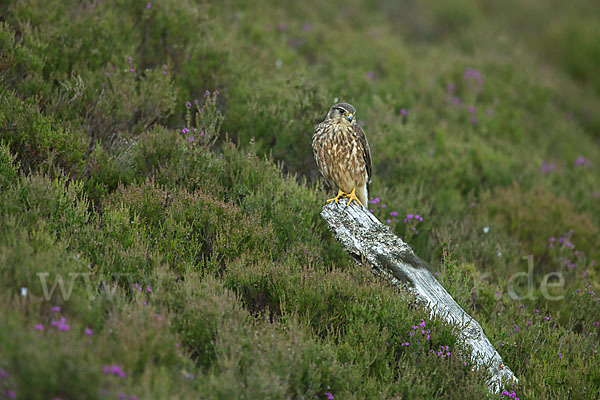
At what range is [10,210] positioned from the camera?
13.2 ft

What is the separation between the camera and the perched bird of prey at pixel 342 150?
207 inches

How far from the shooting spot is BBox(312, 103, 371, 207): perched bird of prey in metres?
5.25

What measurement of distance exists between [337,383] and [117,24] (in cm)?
534

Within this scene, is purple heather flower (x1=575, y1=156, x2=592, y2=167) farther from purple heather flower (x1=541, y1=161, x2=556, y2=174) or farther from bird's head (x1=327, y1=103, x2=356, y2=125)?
bird's head (x1=327, y1=103, x2=356, y2=125)

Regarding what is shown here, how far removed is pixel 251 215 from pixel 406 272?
1.43 m

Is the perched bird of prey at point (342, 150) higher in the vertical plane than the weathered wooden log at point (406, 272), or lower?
higher

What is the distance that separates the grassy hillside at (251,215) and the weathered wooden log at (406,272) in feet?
0.46

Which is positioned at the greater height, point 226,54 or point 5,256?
point 226,54

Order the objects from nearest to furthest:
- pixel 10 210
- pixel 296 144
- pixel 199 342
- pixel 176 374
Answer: pixel 176 374
pixel 199 342
pixel 10 210
pixel 296 144

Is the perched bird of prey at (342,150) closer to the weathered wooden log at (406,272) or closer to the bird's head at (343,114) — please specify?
the bird's head at (343,114)

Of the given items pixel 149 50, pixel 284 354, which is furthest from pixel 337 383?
pixel 149 50

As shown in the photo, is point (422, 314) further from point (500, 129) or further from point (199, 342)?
point (500, 129)

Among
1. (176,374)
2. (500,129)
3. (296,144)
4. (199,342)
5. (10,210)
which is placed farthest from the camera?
(500,129)

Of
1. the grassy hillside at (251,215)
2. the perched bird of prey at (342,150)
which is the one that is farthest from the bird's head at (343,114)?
the grassy hillside at (251,215)
